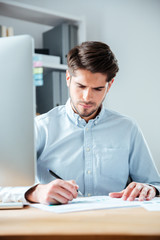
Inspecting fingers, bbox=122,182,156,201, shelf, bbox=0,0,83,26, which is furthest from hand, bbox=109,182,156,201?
shelf, bbox=0,0,83,26

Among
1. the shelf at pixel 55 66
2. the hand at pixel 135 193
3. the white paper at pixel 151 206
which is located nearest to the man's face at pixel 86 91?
the hand at pixel 135 193

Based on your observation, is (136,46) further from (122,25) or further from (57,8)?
(57,8)

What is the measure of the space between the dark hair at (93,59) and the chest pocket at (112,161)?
1.12ft

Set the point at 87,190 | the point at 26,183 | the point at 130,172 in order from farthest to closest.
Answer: the point at 130,172, the point at 87,190, the point at 26,183

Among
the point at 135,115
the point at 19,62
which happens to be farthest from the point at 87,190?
the point at 135,115

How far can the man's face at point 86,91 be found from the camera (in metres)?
1.41

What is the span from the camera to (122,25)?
123 inches

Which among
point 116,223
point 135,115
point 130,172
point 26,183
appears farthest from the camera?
point 135,115

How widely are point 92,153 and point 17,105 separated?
0.72m

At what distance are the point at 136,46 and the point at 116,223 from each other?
8.75ft

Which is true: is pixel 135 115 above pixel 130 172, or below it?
above

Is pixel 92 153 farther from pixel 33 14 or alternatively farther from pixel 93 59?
pixel 33 14

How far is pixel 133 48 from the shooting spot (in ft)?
10.2

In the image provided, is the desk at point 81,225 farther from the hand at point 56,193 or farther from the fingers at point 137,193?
the fingers at point 137,193
